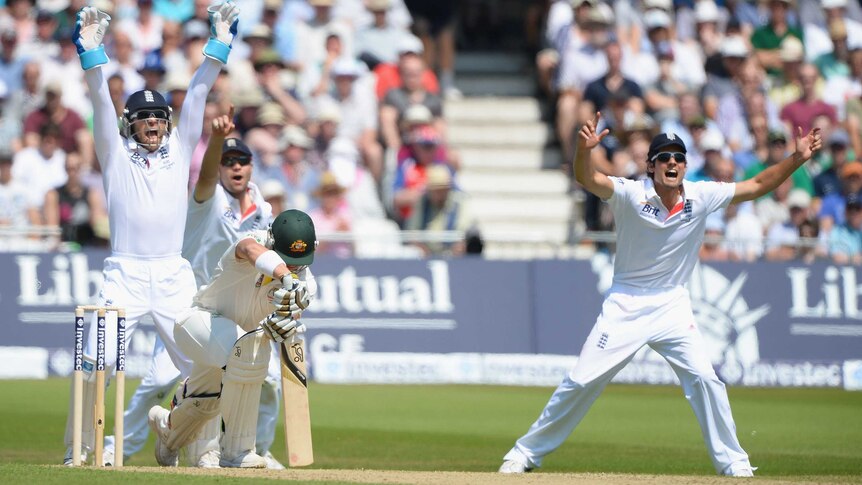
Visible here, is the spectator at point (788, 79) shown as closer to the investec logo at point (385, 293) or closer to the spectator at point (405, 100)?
the spectator at point (405, 100)

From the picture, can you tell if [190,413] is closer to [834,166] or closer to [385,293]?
[385,293]

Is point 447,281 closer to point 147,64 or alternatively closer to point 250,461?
point 147,64

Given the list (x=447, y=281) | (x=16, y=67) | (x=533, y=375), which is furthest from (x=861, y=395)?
(x=16, y=67)

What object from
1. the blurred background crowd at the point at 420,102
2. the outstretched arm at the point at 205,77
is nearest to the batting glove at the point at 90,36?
the outstretched arm at the point at 205,77

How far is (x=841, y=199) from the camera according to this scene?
16562mm

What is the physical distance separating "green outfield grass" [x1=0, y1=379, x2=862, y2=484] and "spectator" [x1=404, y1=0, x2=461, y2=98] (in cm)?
611

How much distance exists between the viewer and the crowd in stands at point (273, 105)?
50.3ft

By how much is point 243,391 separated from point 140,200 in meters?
Result: 1.47

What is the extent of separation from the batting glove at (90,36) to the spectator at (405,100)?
826cm

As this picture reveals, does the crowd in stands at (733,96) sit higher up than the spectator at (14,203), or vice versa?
the crowd in stands at (733,96)

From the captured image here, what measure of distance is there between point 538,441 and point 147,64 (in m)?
9.03

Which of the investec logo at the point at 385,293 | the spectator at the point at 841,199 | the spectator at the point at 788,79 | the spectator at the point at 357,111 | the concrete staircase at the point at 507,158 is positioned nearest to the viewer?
the investec logo at the point at 385,293

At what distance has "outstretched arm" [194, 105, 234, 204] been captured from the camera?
8.65m

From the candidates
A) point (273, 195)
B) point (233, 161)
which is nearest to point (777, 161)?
point (273, 195)
